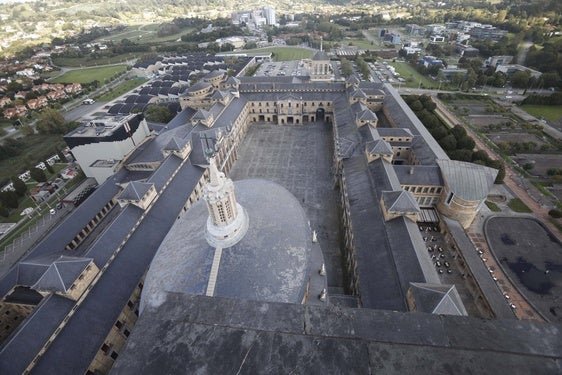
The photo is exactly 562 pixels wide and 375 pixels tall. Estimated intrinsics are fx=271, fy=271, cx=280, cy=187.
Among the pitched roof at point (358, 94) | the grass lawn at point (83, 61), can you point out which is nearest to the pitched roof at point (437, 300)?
the pitched roof at point (358, 94)

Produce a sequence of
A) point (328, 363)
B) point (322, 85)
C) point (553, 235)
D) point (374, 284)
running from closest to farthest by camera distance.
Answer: point (328, 363)
point (374, 284)
point (553, 235)
point (322, 85)

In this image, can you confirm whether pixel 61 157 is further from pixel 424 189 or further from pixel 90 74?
pixel 90 74

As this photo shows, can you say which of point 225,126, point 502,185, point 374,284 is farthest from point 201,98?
point 502,185

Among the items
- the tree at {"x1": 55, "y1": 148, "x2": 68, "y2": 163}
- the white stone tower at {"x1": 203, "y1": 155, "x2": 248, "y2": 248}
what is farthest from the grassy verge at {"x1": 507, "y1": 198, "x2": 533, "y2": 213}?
the tree at {"x1": 55, "y1": 148, "x2": 68, "y2": 163}

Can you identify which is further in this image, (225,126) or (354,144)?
(225,126)

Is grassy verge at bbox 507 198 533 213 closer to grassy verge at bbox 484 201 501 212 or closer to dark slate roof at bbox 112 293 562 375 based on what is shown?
grassy verge at bbox 484 201 501 212

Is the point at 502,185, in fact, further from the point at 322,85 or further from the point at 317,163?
the point at 322,85

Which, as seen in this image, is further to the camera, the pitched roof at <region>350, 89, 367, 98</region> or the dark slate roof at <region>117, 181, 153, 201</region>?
the pitched roof at <region>350, 89, 367, 98</region>
